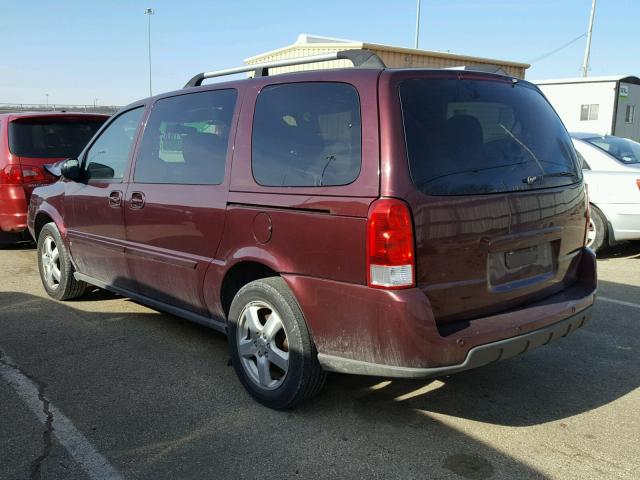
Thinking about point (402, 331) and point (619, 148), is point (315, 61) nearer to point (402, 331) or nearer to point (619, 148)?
point (402, 331)

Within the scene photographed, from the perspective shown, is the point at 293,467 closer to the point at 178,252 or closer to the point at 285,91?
the point at 178,252

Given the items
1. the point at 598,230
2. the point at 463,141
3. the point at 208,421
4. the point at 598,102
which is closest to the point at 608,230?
the point at 598,230

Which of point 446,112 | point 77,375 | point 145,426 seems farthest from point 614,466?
point 77,375

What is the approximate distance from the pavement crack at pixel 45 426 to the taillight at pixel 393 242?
1.84m

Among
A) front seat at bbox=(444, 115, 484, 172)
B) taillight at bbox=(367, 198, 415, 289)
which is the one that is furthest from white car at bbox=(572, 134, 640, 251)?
taillight at bbox=(367, 198, 415, 289)

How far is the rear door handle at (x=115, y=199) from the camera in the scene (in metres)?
4.48

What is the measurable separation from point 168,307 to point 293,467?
180 centimetres

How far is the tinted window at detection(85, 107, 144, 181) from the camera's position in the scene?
4.58 metres

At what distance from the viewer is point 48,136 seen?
741 centimetres

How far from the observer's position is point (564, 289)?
3.45 metres

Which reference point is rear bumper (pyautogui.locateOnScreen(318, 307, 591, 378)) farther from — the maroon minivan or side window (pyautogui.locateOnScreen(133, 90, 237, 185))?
side window (pyautogui.locateOnScreen(133, 90, 237, 185))

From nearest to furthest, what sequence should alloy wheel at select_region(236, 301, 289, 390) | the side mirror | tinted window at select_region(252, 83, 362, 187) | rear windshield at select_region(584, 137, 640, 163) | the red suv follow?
tinted window at select_region(252, 83, 362, 187) < alloy wheel at select_region(236, 301, 289, 390) < the side mirror < the red suv < rear windshield at select_region(584, 137, 640, 163)

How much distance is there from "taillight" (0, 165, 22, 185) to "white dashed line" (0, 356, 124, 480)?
3768 millimetres

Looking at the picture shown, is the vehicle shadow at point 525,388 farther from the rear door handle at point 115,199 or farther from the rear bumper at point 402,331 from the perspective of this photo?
the rear door handle at point 115,199
